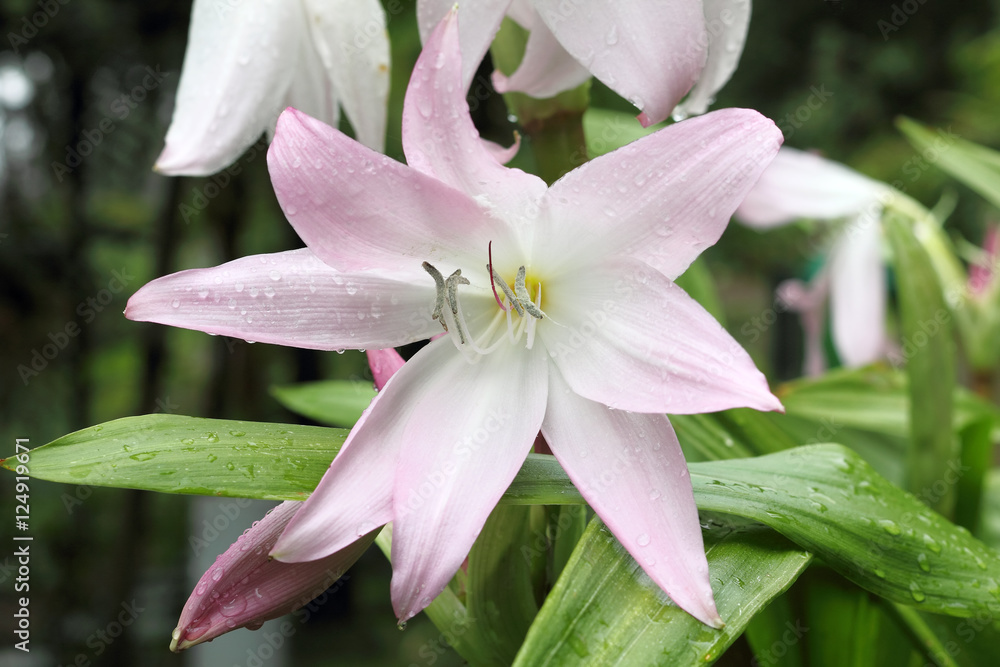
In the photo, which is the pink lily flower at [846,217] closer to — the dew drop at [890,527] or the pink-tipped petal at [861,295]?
the pink-tipped petal at [861,295]

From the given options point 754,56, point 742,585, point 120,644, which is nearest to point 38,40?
point 120,644

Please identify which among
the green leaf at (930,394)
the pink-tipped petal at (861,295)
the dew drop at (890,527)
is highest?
the dew drop at (890,527)

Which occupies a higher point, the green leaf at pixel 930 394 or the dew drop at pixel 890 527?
the dew drop at pixel 890 527

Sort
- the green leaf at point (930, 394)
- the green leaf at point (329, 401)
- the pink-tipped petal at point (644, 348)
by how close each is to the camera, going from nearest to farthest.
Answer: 1. the pink-tipped petal at point (644, 348)
2. the green leaf at point (930, 394)
3. the green leaf at point (329, 401)

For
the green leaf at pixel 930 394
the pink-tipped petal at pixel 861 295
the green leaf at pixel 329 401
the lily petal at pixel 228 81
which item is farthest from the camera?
the pink-tipped petal at pixel 861 295

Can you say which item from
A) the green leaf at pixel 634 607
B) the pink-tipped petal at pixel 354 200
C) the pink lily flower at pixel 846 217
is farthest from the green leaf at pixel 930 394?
the pink-tipped petal at pixel 354 200

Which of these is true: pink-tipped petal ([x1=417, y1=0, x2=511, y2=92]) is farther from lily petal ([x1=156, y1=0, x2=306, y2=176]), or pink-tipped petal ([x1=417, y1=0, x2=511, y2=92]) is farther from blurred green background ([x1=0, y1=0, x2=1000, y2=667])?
blurred green background ([x1=0, y1=0, x2=1000, y2=667])
